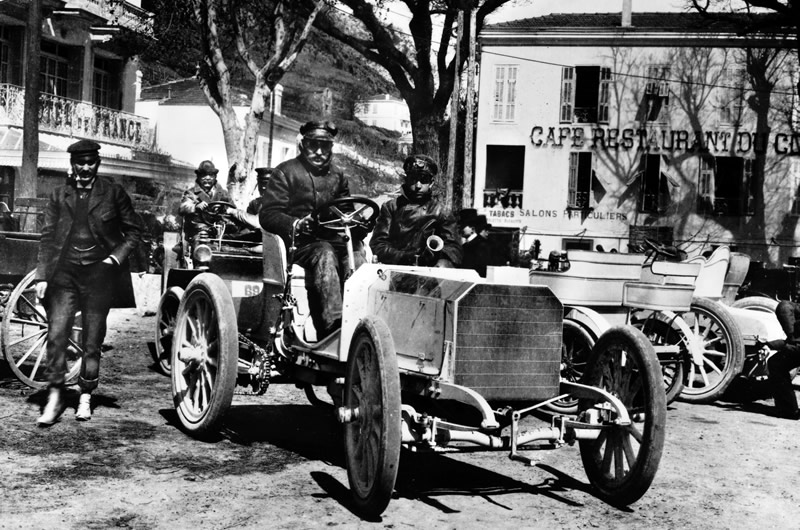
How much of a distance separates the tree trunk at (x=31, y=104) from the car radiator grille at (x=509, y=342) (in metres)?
14.1

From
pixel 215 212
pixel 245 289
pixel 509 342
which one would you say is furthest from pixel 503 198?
pixel 509 342

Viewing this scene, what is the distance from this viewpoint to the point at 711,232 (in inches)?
1423

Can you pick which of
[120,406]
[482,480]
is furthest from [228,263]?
[482,480]

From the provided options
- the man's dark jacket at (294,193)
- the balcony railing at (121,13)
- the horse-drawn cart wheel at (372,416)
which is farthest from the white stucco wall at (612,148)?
the horse-drawn cart wheel at (372,416)

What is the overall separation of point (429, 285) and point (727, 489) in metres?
2.43

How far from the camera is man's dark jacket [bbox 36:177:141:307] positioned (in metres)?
7.19

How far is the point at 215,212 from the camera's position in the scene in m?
10.7

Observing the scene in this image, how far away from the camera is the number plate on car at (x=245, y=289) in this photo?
8.52m

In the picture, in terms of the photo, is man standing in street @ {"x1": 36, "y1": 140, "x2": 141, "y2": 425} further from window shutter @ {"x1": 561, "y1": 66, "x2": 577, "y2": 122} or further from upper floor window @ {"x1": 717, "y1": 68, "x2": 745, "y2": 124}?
upper floor window @ {"x1": 717, "y1": 68, "x2": 745, "y2": 124}

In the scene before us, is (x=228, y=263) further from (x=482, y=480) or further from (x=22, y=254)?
(x=482, y=480)

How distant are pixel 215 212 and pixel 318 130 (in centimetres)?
373

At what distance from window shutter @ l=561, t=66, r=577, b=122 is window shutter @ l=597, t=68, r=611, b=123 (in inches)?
39.7

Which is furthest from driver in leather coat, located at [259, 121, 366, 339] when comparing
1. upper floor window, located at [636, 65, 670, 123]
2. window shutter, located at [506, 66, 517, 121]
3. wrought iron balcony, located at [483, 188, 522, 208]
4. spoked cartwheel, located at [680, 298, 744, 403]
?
upper floor window, located at [636, 65, 670, 123]

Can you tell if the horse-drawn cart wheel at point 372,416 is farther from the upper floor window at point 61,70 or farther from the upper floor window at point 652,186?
the upper floor window at point 652,186
